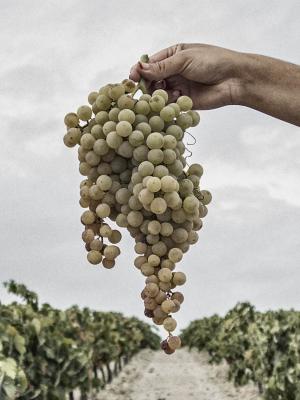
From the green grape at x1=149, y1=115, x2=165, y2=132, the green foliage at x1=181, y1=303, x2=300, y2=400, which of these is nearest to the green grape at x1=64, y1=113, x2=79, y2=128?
the green grape at x1=149, y1=115, x2=165, y2=132

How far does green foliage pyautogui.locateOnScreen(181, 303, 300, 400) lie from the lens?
39.6 ft

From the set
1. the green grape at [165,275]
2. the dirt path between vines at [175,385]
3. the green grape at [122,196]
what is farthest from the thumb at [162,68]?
the dirt path between vines at [175,385]

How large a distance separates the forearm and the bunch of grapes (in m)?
0.52

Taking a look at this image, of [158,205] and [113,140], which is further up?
[113,140]

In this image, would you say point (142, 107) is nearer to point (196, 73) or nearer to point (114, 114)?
point (114, 114)

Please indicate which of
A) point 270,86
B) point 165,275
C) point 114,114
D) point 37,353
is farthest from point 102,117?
point 37,353

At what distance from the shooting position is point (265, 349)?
14555 millimetres

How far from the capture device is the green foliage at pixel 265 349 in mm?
12070

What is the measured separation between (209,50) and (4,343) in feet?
21.7

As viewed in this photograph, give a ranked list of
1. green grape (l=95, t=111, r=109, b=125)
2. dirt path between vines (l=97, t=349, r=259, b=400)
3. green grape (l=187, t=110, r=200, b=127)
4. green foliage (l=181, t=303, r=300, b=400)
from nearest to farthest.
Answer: green grape (l=95, t=111, r=109, b=125), green grape (l=187, t=110, r=200, b=127), green foliage (l=181, t=303, r=300, b=400), dirt path between vines (l=97, t=349, r=259, b=400)

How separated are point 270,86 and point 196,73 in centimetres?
44

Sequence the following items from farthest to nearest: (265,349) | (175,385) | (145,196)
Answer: (175,385) < (265,349) < (145,196)

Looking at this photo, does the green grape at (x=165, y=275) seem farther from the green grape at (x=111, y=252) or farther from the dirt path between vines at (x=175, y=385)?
the dirt path between vines at (x=175, y=385)

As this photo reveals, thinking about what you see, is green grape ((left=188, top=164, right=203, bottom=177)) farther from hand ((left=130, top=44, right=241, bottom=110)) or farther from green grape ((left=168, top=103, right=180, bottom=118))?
hand ((left=130, top=44, right=241, bottom=110))
